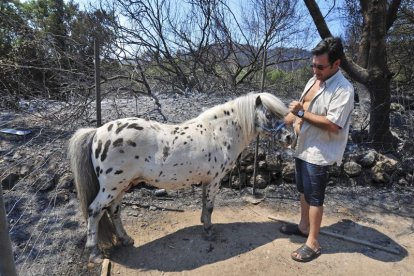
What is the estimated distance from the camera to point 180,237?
140 inches

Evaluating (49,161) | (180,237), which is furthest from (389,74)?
(49,161)

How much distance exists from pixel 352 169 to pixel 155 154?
10.6 ft

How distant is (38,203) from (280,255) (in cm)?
287

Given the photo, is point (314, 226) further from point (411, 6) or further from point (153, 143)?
point (411, 6)

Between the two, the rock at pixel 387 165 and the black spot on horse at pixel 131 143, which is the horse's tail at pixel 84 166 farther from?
the rock at pixel 387 165

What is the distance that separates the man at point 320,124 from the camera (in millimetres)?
2766

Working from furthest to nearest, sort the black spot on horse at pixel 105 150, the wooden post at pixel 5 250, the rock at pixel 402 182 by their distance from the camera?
the rock at pixel 402 182 → the black spot on horse at pixel 105 150 → the wooden post at pixel 5 250

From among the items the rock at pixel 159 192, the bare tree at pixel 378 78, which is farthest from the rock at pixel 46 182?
the bare tree at pixel 378 78

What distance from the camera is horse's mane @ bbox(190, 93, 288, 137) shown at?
318 cm

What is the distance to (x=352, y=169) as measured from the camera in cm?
489

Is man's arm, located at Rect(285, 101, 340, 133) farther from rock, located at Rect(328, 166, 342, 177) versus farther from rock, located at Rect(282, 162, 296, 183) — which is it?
rock, located at Rect(328, 166, 342, 177)

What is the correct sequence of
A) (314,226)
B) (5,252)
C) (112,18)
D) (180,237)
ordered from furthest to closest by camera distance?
(112,18) < (180,237) < (314,226) < (5,252)

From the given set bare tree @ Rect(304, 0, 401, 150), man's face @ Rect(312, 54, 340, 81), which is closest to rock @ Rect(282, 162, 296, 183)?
bare tree @ Rect(304, 0, 401, 150)

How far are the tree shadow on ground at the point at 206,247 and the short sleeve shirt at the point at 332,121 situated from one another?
1056 mm
